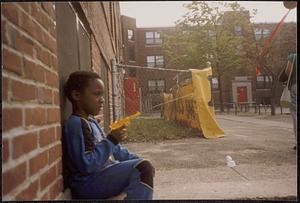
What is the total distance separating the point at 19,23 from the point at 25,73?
0.14 m

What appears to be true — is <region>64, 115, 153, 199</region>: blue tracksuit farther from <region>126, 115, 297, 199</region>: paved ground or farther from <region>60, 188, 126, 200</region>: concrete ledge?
<region>126, 115, 297, 199</region>: paved ground

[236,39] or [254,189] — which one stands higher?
[236,39]

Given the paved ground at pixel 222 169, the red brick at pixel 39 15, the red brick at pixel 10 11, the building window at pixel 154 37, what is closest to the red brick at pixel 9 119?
the red brick at pixel 10 11

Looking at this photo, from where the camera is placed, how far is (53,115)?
1.22 m

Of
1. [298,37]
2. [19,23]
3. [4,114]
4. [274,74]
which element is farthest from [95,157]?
[274,74]

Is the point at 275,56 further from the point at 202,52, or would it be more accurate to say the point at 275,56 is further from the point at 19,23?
the point at 19,23

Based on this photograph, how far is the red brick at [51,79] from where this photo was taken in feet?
3.88

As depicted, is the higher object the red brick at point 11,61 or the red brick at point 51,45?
the red brick at point 51,45

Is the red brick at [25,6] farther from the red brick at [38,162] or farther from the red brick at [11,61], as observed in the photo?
the red brick at [38,162]

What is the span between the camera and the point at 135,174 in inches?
52.1

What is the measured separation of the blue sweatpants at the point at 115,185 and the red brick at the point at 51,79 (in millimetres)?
385

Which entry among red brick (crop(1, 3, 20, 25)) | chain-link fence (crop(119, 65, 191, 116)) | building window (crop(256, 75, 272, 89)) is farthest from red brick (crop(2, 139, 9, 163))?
chain-link fence (crop(119, 65, 191, 116))

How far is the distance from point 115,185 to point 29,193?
44cm

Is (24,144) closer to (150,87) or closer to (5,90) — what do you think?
(5,90)
